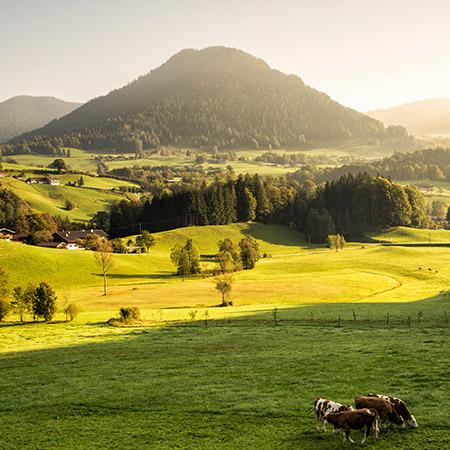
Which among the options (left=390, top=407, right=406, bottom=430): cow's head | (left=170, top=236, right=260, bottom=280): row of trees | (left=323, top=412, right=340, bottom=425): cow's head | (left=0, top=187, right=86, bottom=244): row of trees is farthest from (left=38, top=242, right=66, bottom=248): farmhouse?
(left=390, top=407, right=406, bottom=430): cow's head

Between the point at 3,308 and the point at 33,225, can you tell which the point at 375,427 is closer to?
the point at 3,308

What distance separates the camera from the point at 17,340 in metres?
46.1

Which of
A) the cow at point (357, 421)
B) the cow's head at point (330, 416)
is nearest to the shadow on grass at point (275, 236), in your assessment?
the cow's head at point (330, 416)

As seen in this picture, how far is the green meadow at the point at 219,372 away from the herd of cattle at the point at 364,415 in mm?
476

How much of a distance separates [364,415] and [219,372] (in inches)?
515

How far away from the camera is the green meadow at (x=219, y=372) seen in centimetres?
1844

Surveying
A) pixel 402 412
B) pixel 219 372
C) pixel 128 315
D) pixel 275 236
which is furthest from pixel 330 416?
pixel 275 236

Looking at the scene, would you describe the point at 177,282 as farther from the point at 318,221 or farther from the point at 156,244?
the point at 318,221

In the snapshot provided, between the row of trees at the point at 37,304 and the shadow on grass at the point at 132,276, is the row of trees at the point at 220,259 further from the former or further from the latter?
the row of trees at the point at 37,304

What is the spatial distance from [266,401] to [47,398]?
12.9 metres

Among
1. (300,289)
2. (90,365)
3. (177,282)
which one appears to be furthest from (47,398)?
(177,282)

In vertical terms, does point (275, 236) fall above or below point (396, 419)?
below

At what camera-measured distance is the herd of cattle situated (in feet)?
53.7

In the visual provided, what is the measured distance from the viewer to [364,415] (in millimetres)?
16375
